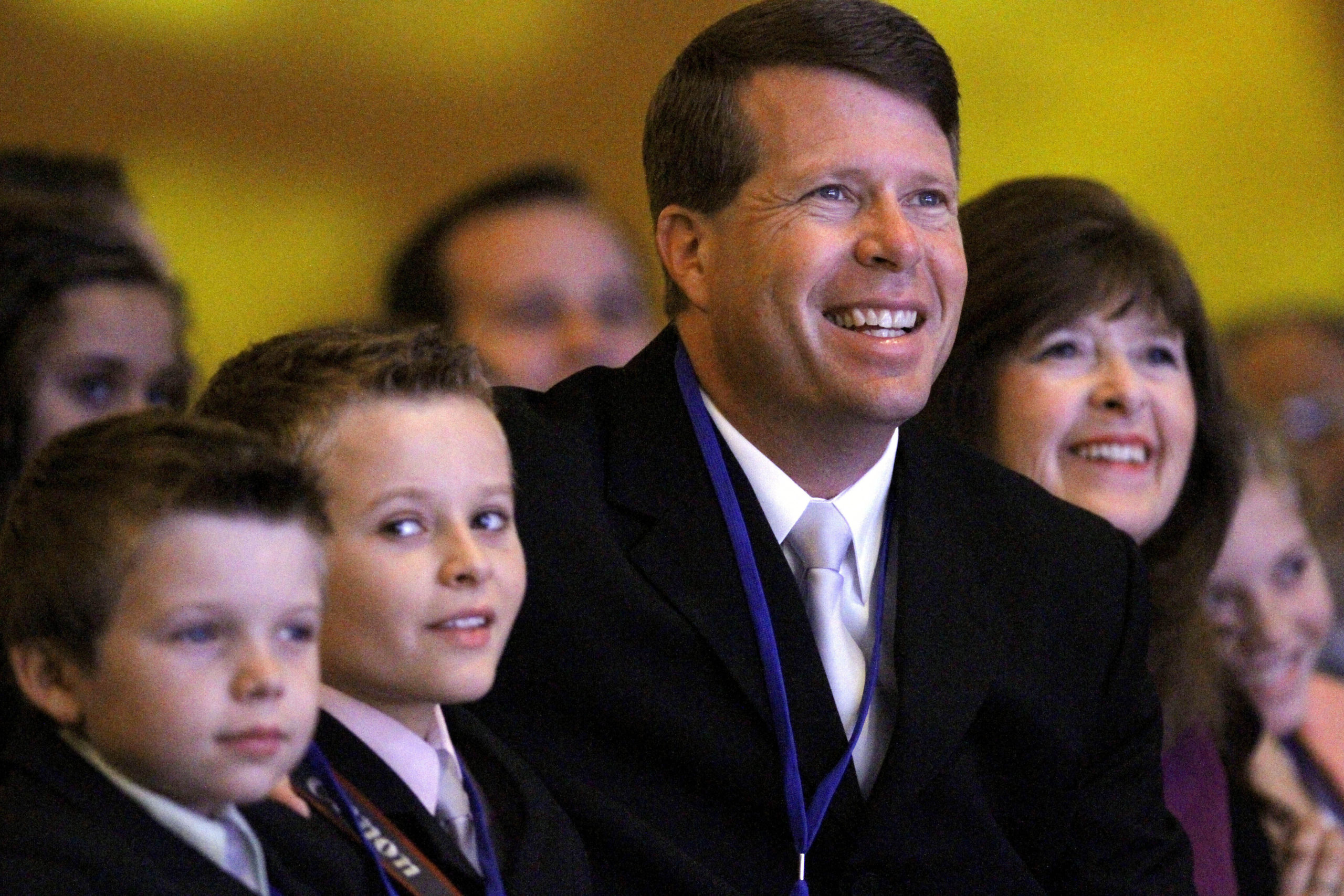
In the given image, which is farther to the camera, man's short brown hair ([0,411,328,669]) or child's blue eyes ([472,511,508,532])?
child's blue eyes ([472,511,508,532])

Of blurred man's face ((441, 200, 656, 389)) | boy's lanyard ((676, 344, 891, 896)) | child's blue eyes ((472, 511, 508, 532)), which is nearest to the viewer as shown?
child's blue eyes ((472, 511, 508, 532))

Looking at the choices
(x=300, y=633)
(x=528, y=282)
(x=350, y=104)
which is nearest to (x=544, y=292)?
(x=528, y=282)

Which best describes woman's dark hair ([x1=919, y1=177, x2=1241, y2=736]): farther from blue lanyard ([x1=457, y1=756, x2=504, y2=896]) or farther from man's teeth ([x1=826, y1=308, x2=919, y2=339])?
blue lanyard ([x1=457, y1=756, x2=504, y2=896])

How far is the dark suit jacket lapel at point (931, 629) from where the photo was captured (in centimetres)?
198

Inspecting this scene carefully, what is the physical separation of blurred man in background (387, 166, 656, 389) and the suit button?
1605 mm

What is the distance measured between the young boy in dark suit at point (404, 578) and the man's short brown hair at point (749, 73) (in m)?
0.56

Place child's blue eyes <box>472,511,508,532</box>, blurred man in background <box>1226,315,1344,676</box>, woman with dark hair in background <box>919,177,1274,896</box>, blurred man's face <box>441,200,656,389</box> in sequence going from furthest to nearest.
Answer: blurred man in background <box>1226,315,1344,676</box>
blurred man's face <box>441,200,656,389</box>
woman with dark hair in background <box>919,177,1274,896</box>
child's blue eyes <box>472,511,508,532</box>

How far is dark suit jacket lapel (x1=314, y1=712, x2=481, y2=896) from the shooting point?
5.22 ft

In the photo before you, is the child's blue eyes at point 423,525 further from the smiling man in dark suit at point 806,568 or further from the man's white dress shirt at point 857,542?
the man's white dress shirt at point 857,542

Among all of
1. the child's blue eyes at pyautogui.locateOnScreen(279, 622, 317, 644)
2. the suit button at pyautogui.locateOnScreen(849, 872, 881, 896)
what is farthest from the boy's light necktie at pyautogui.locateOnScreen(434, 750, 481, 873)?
the suit button at pyautogui.locateOnScreen(849, 872, 881, 896)

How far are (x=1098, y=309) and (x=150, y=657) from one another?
1689mm

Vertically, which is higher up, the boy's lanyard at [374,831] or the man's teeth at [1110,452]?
the man's teeth at [1110,452]

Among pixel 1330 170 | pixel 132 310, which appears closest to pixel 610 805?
pixel 132 310

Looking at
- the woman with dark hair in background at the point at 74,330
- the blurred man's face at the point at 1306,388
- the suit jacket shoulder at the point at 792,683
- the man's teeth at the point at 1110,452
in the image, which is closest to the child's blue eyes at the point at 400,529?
the suit jacket shoulder at the point at 792,683
